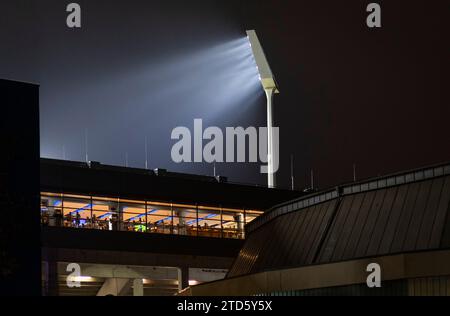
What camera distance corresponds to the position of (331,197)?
151 ft

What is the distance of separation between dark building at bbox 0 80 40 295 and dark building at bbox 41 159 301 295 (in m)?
25.8

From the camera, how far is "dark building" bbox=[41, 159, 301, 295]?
228 ft

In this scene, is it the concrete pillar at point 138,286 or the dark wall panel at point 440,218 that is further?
the concrete pillar at point 138,286

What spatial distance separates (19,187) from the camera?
41.2 meters

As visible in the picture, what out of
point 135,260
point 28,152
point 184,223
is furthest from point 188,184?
point 28,152

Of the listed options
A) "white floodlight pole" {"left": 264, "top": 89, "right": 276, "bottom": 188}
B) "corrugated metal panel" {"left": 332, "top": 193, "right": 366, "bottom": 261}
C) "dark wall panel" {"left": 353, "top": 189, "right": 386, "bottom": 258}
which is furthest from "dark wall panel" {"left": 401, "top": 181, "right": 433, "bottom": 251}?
"white floodlight pole" {"left": 264, "top": 89, "right": 276, "bottom": 188}

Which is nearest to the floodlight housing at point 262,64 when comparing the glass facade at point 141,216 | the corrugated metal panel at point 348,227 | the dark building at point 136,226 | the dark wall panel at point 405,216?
the dark building at point 136,226

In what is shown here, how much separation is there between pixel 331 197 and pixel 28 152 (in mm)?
13821

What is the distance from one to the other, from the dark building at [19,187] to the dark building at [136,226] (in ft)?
84.7

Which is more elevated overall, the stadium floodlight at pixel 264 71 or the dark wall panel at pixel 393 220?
the stadium floodlight at pixel 264 71

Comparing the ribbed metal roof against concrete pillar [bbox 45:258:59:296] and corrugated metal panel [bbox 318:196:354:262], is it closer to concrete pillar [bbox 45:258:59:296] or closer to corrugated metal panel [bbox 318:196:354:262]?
corrugated metal panel [bbox 318:196:354:262]

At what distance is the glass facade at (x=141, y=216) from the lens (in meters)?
70.2

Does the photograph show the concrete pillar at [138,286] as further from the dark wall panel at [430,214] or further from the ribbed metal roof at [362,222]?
the dark wall panel at [430,214]
